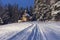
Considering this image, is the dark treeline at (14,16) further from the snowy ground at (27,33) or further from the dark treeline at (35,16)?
the snowy ground at (27,33)

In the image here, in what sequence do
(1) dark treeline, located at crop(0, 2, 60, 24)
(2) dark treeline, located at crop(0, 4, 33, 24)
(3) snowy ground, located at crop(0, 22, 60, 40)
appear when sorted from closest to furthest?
(3) snowy ground, located at crop(0, 22, 60, 40)
(2) dark treeline, located at crop(0, 4, 33, 24)
(1) dark treeline, located at crop(0, 2, 60, 24)

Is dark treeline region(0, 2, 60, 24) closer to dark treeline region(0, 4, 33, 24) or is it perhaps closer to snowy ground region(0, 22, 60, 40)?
dark treeline region(0, 4, 33, 24)

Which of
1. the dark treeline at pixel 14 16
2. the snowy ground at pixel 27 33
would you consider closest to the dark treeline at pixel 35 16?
the dark treeline at pixel 14 16

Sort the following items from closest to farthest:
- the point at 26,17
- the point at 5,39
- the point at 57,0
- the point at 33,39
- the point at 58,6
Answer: the point at 5,39 → the point at 33,39 → the point at 26,17 → the point at 58,6 → the point at 57,0

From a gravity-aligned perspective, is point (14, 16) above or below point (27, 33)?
below

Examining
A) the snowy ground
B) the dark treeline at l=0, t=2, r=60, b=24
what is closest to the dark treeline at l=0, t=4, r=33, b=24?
the dark treeline at l=0, t=2, r=60, b=24

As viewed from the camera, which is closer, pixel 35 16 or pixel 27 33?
pixel 27 33

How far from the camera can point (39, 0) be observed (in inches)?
1227

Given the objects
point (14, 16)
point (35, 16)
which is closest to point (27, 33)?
point (35, 16)

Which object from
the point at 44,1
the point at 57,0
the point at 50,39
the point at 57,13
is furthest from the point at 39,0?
the point at 50,39

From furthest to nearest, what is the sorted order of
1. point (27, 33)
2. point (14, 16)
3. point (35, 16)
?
1. point (14, 16)
2. point (35, 16)
3. point (27, 33)

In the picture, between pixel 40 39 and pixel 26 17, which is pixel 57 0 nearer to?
pixel 26 17

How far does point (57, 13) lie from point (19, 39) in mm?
15379

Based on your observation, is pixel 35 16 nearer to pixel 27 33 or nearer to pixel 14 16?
pixel 14 16
